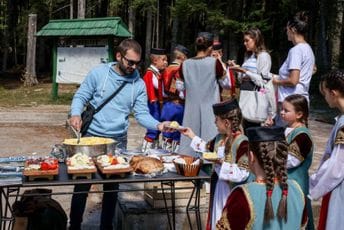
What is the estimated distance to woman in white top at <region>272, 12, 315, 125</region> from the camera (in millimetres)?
5340

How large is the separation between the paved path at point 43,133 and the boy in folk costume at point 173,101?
1.26m

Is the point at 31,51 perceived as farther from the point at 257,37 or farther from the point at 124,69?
the point at 124,69

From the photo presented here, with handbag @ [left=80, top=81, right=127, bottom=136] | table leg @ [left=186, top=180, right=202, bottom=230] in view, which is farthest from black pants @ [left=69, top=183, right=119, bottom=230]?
table leg @ [left=186, top=180, right=202, bottom=230]

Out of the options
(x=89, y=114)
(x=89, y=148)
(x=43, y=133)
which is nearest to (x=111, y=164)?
(x=89, y=148)

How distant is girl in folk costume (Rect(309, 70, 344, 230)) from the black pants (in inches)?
71.0

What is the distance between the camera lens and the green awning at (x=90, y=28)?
52.3ft

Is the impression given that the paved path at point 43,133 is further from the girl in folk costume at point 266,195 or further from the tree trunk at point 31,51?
the tree trunk at point 31,51

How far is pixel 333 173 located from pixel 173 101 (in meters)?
3.42

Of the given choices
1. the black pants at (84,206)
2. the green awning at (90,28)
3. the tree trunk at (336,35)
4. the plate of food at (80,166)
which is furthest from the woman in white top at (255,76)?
the tree trunk at (336,35)

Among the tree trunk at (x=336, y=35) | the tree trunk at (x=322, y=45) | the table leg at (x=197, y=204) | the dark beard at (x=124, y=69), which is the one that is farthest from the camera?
the tree trunk at (x=336, y=35)

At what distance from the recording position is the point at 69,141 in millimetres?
4340

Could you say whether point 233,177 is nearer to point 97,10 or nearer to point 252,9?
point 252,9

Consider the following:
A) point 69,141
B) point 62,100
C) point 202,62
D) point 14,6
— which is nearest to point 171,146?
point 202,62

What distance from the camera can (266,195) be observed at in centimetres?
275
